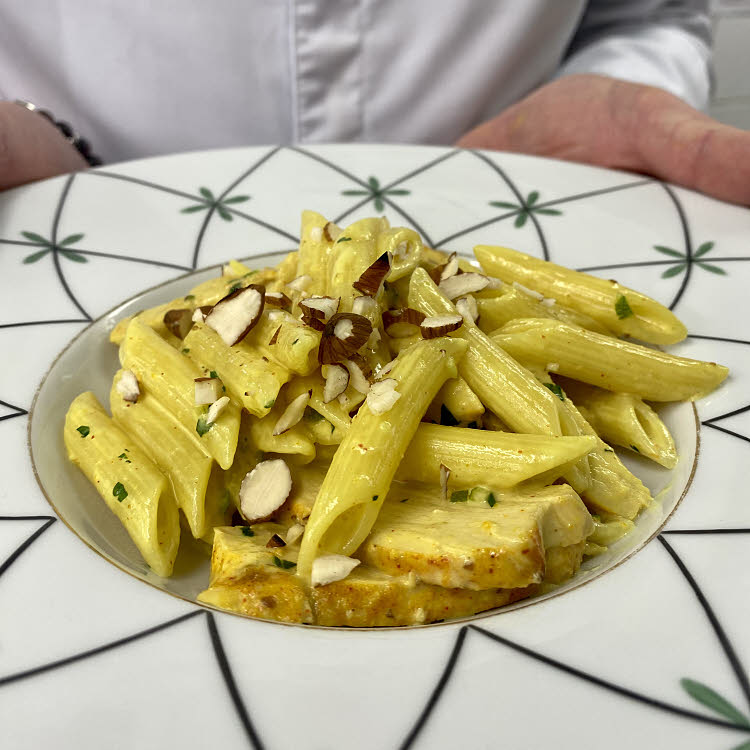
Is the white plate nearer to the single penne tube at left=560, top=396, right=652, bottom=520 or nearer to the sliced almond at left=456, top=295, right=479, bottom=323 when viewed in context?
the single penne tube at left=560, top=396, right=652, bottom=520

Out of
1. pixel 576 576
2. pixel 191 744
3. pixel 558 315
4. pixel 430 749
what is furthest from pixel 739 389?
pixel 191 744

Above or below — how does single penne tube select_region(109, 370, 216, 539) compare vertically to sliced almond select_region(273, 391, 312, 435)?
below

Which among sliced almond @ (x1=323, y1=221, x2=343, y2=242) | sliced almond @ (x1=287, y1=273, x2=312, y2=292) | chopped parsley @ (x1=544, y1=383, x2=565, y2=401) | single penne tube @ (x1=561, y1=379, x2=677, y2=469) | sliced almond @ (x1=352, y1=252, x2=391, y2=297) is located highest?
sliced almond @ (x1=352, y1=252, x2=391, y2=297)

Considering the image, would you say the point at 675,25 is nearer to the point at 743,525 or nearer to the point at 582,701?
the point at 743,525

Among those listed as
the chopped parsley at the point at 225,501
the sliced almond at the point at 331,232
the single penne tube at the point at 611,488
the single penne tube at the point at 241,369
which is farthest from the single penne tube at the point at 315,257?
the single penne tube at the point at 611,488

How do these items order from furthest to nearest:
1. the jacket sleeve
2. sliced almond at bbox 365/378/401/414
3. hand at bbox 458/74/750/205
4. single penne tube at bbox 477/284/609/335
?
the jacket sleeve, hand at bbox 458/74/750/205, single penne tube at bbox 477/284/609/335, sliced almond at bbox 365/378/401/414

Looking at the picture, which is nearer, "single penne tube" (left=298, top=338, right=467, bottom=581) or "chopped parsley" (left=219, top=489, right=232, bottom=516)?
"single penne tube" (left=298, top=338, right=467, bottom=581)

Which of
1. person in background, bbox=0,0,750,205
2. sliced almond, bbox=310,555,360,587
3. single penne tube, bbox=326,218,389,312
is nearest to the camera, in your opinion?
sliced almond, bbox=310,555,360,587

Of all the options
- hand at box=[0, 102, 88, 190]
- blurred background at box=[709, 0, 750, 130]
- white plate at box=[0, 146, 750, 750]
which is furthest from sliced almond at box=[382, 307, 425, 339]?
blurred background at box=[709, 0, 750, 130]
